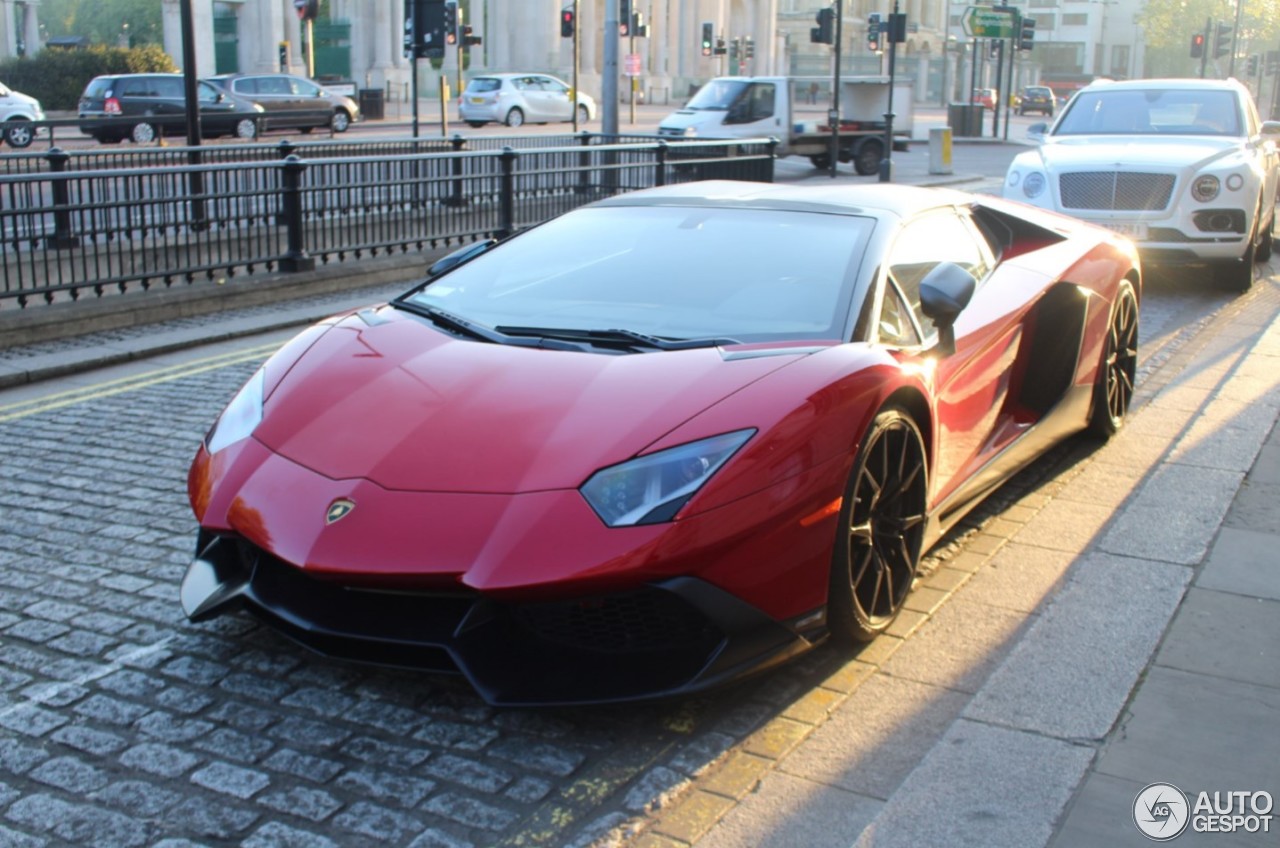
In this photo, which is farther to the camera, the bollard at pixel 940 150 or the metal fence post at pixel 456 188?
the bollard at pixel 940 150

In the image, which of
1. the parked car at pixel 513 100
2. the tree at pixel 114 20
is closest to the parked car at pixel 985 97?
the parked car at pixel 513 100

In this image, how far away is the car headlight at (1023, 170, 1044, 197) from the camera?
40.4ft

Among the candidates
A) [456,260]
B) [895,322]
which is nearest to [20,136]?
[456,260]

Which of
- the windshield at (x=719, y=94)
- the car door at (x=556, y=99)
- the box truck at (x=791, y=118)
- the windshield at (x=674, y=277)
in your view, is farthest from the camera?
the car door at (x=556, y=99)

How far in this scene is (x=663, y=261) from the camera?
474 centimetres

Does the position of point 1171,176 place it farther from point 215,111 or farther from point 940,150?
point 215,111

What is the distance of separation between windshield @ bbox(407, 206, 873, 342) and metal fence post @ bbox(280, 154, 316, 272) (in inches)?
269

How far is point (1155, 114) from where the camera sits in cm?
1310

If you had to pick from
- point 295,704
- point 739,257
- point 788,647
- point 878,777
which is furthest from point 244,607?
point 739,257

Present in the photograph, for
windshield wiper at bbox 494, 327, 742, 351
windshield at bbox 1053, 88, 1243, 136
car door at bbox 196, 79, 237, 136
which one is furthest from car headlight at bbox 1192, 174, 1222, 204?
car door at bbox 196, 79, 237, 136

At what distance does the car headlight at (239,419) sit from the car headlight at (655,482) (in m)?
1.17

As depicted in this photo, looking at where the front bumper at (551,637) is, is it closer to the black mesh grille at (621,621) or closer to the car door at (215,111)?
the black mesh grille at (621,621)

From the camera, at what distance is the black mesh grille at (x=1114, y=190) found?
11891 mm

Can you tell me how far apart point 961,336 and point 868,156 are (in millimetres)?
25750
